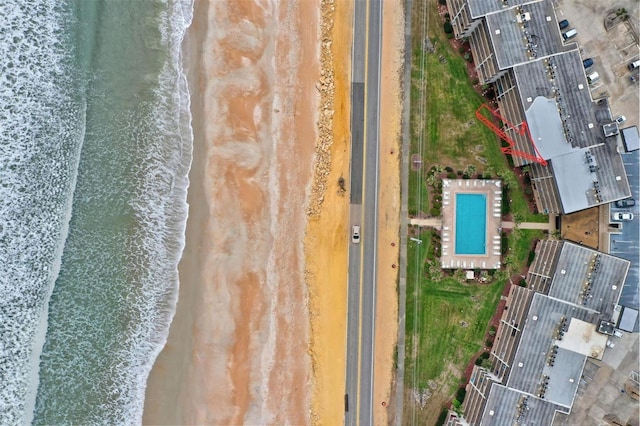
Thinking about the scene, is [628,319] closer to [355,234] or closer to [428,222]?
[428,222]

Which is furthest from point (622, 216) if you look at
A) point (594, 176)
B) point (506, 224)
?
point (506, 224)

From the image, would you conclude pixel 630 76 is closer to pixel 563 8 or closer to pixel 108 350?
pixel 563 8

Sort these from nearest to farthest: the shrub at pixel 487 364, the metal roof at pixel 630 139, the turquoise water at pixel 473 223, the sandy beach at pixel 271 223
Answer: the metal roof at pixel 630 139 < the sandy beach at pixel 271 223 < the shrub at pixel 487 364 < the turquoise water at pixel 473 223

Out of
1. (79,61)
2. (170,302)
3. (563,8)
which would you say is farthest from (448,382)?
(79,61)

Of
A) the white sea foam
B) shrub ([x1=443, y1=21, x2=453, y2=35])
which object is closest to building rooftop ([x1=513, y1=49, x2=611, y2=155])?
shrub ([x1=443, y1=21, x2=453, y2=35])

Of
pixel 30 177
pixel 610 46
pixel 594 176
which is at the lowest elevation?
pixel 30 177

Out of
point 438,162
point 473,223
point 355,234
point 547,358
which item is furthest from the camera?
point 438,162

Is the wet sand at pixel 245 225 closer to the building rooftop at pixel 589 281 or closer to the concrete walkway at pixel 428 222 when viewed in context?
the concrete walkway at pixel 428 222

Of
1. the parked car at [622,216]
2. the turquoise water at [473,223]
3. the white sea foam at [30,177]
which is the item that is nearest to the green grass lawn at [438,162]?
the turquoise water at [473,223]
